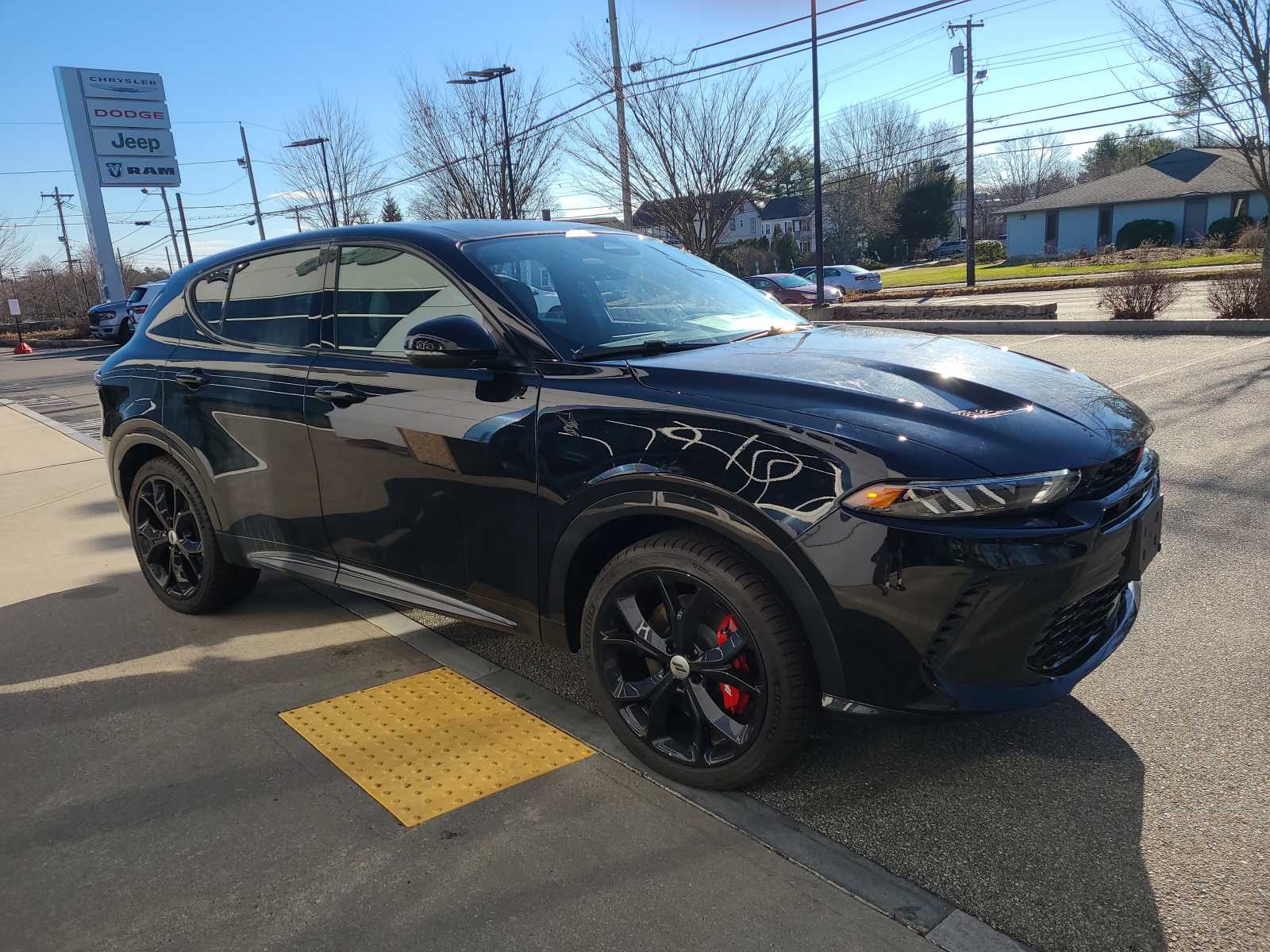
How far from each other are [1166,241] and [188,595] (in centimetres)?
4860

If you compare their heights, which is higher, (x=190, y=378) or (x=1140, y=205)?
(x=1140, y=205)

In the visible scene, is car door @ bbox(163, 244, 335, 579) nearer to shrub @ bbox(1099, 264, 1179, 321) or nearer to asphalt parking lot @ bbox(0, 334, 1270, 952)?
asphalt parking lot @ bbox(0, 334, 1270, 952)

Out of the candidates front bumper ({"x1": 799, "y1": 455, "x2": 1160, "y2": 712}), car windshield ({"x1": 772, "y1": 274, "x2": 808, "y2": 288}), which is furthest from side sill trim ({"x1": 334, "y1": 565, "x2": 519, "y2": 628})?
car windshield ({"x1": 772, "y1": 274, "x2": 808, "y2": 288})

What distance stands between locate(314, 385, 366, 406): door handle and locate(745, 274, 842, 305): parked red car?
2213 centimetres

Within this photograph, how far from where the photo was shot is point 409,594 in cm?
341

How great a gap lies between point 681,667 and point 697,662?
0.20ft

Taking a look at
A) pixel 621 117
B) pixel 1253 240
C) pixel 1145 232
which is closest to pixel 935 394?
pixel 621 117

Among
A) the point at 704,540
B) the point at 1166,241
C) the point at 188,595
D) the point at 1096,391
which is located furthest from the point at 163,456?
the point at 1166,241

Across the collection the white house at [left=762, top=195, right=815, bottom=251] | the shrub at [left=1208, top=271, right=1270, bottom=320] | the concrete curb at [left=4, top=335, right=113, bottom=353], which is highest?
the white house at [left=762, top=195, right=815, bottom=251]

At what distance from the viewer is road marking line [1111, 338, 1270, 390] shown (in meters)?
8.62

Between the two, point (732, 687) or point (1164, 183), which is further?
point (1164, 183)

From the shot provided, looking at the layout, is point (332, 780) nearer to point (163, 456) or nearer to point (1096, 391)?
point (163, 456)

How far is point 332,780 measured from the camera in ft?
9.50

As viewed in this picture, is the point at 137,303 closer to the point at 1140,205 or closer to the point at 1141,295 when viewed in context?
the point at 1141,295
